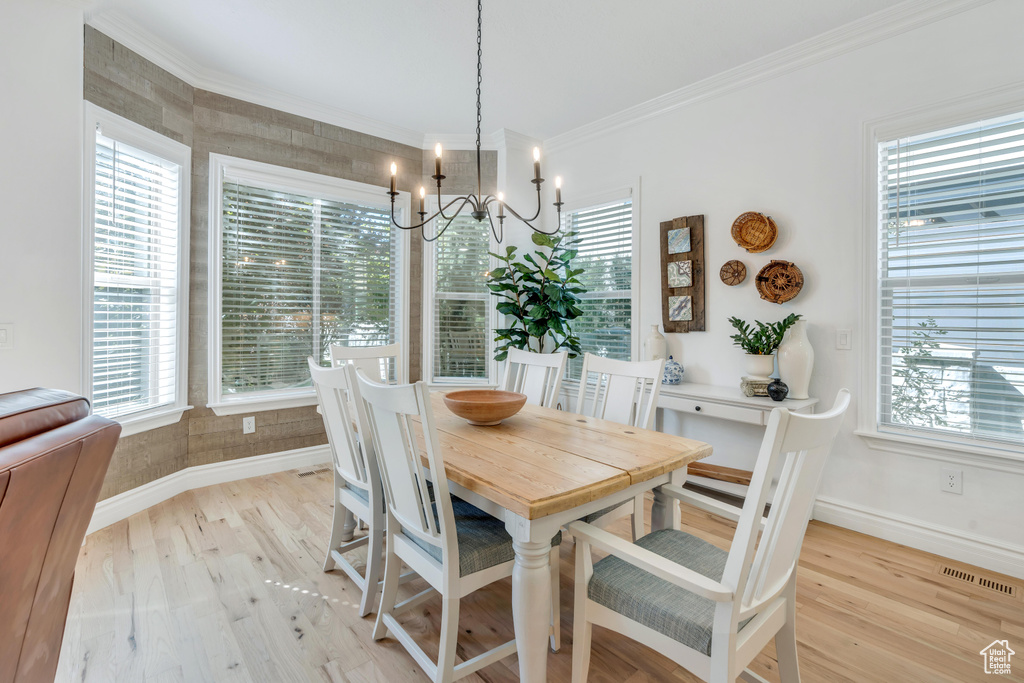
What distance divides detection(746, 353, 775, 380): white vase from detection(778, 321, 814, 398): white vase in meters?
0.07

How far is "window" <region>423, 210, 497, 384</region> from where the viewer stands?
14.2 ft

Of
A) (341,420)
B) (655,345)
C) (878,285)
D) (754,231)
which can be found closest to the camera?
(341,420)

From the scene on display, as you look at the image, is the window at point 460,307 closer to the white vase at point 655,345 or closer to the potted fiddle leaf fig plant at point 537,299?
the potted fiddle leaf fig plant at point 537,299

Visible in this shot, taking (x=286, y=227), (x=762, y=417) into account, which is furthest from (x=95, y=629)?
(x=762, y=417)

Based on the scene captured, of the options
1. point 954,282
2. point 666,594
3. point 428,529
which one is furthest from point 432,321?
point 954,282

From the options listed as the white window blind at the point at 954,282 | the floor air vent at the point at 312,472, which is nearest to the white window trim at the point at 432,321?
the floor air vent at the point at 312,472

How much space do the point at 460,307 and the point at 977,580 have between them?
373 cm

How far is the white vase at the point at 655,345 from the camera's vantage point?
350cm

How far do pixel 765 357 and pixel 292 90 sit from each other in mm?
3774

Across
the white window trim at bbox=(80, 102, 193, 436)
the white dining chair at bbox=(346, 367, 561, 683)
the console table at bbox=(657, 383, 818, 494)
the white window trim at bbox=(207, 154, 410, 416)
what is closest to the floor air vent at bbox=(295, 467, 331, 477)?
the white window trim at bbox=(207, 154, 410, 416)

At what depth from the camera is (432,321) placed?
433 cm

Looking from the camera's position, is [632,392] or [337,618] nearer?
[337,618]

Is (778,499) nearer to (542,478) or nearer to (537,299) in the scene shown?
(542,478)

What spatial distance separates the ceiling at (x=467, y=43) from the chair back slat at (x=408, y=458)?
222 cm
